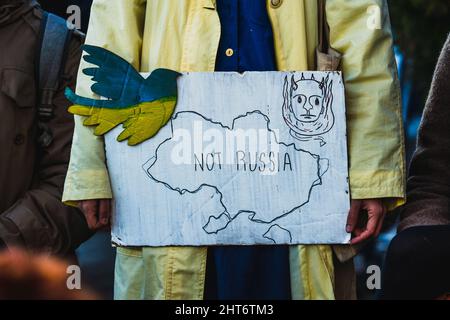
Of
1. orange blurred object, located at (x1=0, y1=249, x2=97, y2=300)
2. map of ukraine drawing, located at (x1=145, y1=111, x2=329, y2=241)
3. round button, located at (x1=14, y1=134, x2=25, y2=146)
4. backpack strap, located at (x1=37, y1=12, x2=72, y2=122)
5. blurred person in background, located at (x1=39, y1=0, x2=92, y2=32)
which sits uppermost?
blurred person in background, located at (x1=39, y1=0, x2=92, y2=32)

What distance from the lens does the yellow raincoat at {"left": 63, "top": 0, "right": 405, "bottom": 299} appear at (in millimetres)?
2992

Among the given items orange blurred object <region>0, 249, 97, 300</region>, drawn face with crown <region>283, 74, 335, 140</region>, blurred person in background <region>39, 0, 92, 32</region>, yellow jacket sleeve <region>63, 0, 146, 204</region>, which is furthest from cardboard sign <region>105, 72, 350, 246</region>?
blurred person in background <region>39, 0, 92, 32</region>

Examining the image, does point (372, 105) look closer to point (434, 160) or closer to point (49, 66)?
point (434, 160)

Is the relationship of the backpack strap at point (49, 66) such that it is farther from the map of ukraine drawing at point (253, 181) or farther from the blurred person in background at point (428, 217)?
the blurred person in background at point (428, 217)

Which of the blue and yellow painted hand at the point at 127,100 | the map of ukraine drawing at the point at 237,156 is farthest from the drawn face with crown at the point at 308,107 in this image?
the blue and yellow painted hand at the point at 127,100

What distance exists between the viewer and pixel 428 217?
3236mm

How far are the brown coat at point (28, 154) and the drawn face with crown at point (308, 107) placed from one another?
0.85m

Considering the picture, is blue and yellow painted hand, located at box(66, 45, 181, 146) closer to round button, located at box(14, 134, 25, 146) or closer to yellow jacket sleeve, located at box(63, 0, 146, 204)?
yellow jacket sleeve, located at box(63, 0, 146, 204)

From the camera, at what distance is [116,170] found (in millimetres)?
3045

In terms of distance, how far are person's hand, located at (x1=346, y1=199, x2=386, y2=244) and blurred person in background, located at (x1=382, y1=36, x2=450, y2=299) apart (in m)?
0.18

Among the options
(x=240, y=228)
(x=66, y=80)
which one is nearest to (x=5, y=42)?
(x=66, y=80)

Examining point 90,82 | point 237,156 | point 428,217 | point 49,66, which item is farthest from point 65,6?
point 428,217

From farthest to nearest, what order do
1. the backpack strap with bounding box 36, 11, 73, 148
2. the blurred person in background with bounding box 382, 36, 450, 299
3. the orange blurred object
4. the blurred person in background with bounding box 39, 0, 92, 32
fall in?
the blurred person in background with bounding box 39, 0, 92, 32, the backpack strap with bounding box 36, 11, 73, 148, the orange blurred object, the blurred person in background with bounding box 382, 36, 450, 299
